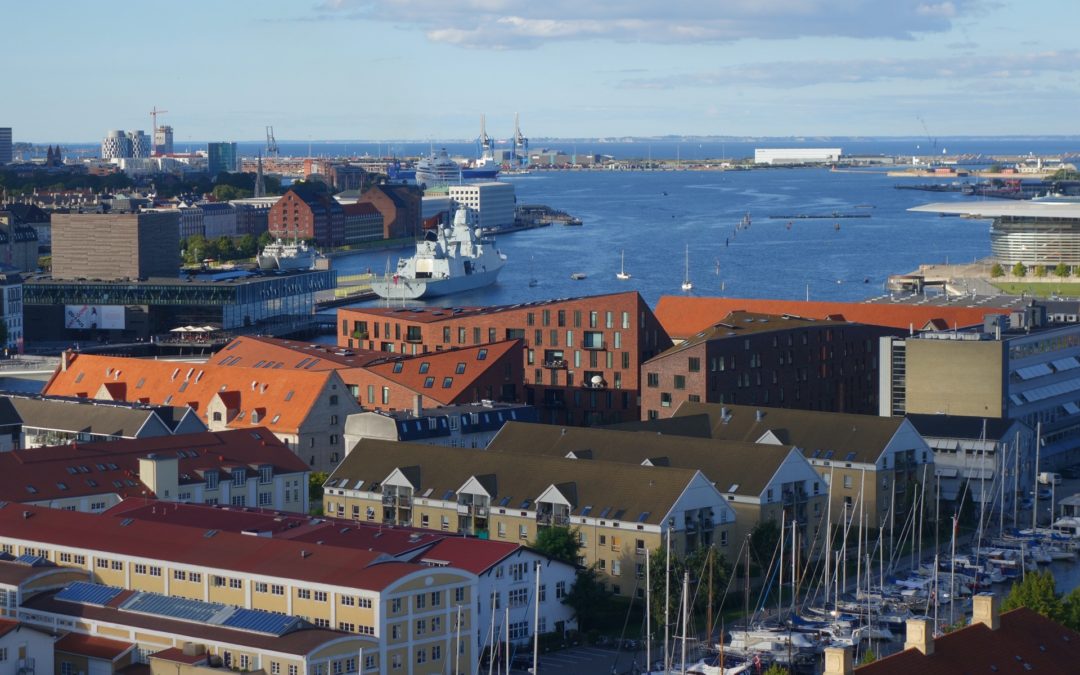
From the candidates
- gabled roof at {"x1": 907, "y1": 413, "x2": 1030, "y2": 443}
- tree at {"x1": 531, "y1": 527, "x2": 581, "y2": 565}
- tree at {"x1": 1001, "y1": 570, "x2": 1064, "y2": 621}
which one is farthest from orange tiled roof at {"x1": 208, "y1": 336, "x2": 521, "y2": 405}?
tree at {"x1": 1001, "y1": 570, "x2": 1064, "y2": 621}

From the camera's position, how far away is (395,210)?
92.1m

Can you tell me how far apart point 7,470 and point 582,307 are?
11494mm

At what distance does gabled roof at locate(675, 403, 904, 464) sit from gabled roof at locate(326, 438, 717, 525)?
3.77m

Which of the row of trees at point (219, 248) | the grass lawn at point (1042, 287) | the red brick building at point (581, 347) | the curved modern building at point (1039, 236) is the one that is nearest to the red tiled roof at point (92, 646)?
the red brick building at point (581, 347)

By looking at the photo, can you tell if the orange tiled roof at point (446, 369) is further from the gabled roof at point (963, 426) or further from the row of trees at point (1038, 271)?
the row of trees at point (1038, 271)

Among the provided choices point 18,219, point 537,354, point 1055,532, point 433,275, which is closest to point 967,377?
point 1055,532

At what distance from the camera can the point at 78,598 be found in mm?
16391

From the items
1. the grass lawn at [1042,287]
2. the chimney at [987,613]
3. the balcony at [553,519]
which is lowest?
the grass lawn at [1042,287]

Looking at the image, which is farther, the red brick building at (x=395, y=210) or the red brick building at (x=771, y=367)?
the red brick building at (x=395, y=210)

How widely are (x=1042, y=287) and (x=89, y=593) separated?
43.7 metres

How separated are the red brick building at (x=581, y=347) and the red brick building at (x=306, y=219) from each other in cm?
5333

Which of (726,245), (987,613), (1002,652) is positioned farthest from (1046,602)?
(726,245)

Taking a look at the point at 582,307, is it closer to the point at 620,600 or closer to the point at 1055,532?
the point at 1055,532

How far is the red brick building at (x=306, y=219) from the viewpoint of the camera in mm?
84438
